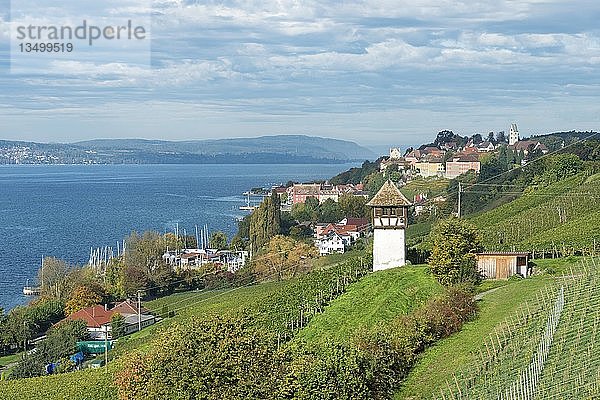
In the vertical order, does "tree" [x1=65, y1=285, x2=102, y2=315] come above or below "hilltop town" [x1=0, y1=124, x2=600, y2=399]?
below

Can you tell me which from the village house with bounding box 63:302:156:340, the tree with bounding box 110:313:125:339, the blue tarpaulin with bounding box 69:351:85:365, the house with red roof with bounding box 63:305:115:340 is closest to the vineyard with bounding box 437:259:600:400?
the blue tarpaulin with bounding box 69:351:85:365

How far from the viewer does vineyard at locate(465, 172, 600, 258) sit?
33.8m

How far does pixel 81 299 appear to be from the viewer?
51281mm

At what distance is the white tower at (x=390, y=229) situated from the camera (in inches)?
1304

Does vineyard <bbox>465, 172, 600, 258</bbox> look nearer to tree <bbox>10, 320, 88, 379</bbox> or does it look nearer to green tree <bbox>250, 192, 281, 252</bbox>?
tree <bbox>10, 320, 88, 379</bbox>

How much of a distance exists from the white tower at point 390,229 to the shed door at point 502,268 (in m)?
4.54

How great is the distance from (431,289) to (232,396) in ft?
41.4

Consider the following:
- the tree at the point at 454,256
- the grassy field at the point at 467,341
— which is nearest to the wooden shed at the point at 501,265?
the tree at the point at 454,256

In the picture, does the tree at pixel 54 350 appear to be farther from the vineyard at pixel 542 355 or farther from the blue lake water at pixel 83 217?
the vineyard at pixel 542 355

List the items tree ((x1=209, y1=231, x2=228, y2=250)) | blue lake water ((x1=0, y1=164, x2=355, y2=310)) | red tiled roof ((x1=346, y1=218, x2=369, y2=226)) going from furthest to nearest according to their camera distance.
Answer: red tiled roof ((x1=346, y1=218, x2=369, y2=226))
blue lake water ((x1=0, y1=164, x2=355, y2=310))
tree ((x1=209, y1=231, x2=228, y2=250))

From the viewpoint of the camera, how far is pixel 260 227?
72.4m

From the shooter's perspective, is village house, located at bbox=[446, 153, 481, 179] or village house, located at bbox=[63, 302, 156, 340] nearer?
village house, located at bbox=[63, 302, 156, 340]

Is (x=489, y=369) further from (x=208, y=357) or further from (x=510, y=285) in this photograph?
(x=510, y=285)

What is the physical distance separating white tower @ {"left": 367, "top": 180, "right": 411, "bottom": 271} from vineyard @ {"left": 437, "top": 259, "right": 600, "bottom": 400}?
10.2m
